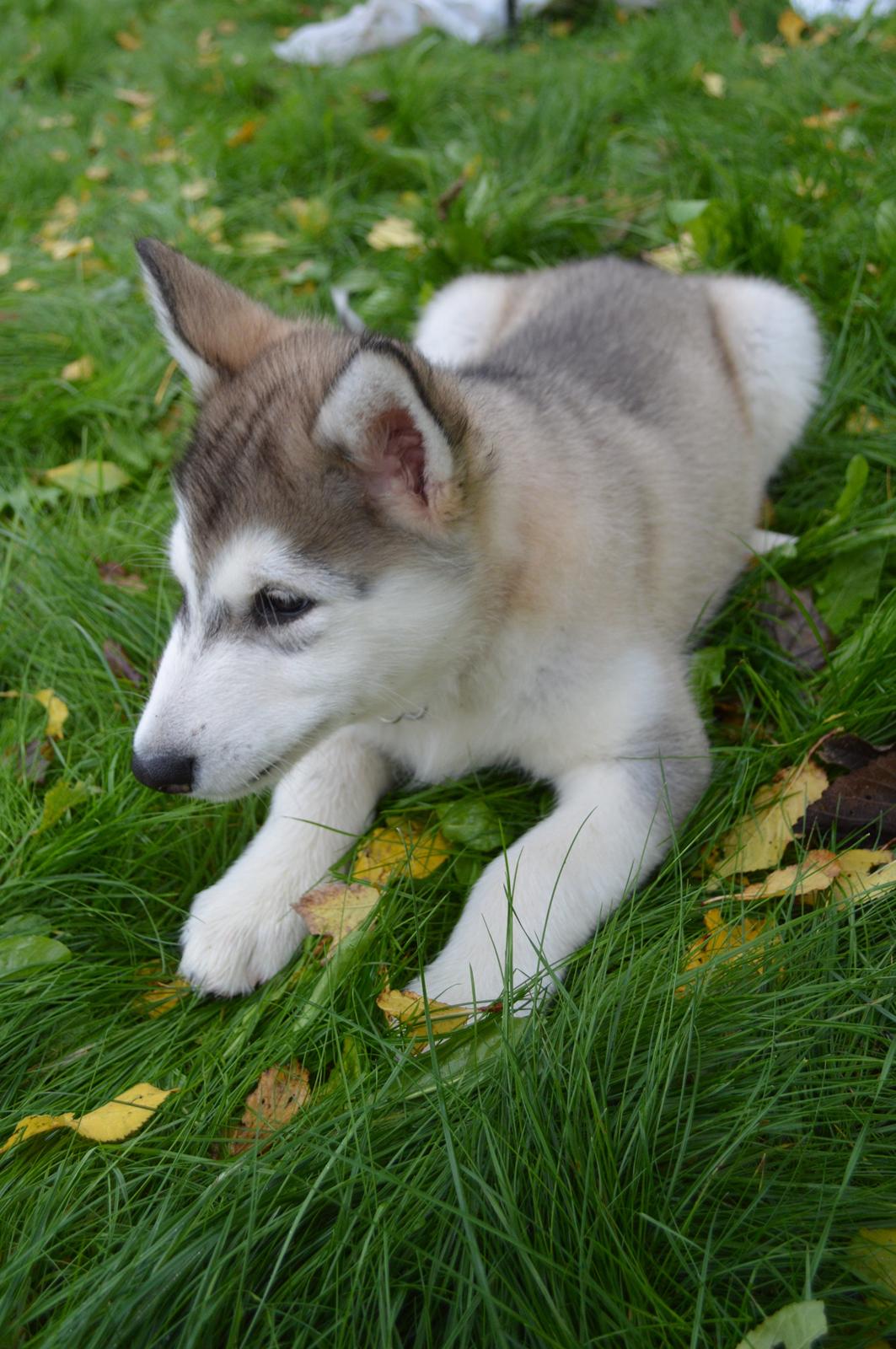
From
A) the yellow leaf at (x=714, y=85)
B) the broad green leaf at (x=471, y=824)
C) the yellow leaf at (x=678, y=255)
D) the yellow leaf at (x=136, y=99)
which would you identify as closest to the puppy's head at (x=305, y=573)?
the broad green leaf at (x=471, y=824)

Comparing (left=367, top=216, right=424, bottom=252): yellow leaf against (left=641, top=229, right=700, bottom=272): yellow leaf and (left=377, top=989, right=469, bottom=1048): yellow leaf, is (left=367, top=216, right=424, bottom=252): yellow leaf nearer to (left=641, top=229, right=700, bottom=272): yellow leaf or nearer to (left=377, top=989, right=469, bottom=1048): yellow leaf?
(left=641, top=229, right=700, bottom=272): yellow leaf

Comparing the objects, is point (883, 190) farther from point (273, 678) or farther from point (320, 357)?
point (273, 678)

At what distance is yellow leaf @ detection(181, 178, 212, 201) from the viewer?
538cm

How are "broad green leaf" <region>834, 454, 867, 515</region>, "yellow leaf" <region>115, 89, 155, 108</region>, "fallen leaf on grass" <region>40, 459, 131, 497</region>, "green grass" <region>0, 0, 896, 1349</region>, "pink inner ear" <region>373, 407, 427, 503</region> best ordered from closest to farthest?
"green grass" <region>0, 0, 896, 1349</region> → "pink inner ear" <region>373, 407, 427, 503</region> → "broad green leaf" <region>834, 454, 867, 515</region> → "fallen leaf on grass" <region>40, 459, 131, 497</region> → "yellow leaf" <region>115, 89, 155, 108</region>

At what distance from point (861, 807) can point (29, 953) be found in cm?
196

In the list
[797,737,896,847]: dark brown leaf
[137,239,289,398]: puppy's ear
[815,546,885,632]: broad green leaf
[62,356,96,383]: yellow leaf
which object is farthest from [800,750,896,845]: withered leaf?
[62,356,96,383]: yellow leaf

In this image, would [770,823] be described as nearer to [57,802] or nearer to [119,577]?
[57,802]

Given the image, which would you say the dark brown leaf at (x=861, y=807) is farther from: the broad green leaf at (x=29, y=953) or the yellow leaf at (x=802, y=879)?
the broad green leaf at (x=29, y=953)

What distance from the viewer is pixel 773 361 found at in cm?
356

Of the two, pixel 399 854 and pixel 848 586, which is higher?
pixel 848 586

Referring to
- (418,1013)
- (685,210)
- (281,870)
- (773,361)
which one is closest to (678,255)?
(685,210)

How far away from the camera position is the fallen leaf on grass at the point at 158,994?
2362 mm

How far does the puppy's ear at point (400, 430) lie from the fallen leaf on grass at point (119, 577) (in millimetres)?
1597

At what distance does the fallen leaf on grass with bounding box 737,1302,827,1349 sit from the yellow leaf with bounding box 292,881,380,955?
116 centimetres
